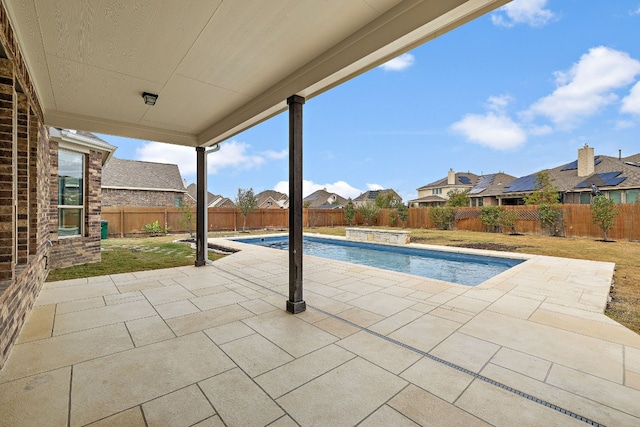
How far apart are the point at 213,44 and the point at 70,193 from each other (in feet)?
18.4

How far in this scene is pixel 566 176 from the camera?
63.2 feet

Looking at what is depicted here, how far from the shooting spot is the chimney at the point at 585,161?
59.1 feet

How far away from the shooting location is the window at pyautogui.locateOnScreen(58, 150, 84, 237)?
5820mm

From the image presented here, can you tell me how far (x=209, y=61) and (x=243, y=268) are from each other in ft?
13.3

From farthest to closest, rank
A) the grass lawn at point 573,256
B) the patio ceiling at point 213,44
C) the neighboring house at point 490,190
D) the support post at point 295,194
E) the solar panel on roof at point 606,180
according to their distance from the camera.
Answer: the neighboring house at point 490,190
the solar panel on roof at point 606,180
the grass lawn at point 573,256
the support post at point 295,194
the patio ceiling at point 213,44

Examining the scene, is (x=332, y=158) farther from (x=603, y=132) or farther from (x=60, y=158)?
(x=60, y=158)

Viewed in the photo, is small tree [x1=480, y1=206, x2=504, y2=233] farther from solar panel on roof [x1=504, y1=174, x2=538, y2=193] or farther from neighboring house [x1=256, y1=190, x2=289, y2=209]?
neighboring house [x1=256, y1=190, x2=289, y2=209]

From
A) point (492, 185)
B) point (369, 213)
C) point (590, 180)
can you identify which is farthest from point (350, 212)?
point (590, 180)

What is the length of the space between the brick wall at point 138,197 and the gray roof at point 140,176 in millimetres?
333

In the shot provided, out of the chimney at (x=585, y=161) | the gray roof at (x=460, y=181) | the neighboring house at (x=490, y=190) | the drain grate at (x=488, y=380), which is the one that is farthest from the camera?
the gray roof at (x=460, y=181)

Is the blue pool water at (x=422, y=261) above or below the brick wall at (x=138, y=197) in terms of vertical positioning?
below

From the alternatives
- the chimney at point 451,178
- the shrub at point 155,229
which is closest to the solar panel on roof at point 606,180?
the chimney at point 451,178

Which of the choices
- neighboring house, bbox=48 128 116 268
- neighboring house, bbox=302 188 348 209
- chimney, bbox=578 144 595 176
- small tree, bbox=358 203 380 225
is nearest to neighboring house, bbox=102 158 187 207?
neighboring house, bbox=48 128 116 268

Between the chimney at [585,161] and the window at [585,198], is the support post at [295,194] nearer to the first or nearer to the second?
the window at [585,198]
